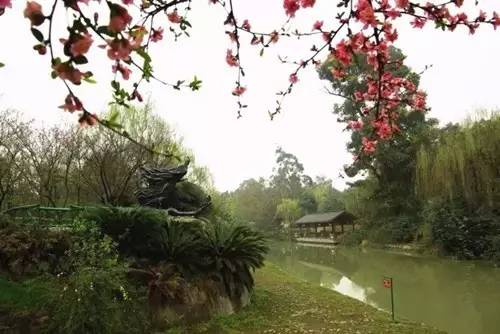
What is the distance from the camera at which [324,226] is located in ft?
116

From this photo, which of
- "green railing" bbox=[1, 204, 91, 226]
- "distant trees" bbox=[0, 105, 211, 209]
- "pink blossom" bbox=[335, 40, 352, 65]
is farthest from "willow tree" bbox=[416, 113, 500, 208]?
"pink blossom" bbox=[335, 40, 352, 65]

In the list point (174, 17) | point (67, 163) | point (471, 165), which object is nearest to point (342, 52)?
point (174, 17)

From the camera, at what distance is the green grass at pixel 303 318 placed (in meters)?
6.06

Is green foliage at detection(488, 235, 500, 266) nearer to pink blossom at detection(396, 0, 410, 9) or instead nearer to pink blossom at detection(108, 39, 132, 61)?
pink blossom at detection(396, 0, 410, 9)

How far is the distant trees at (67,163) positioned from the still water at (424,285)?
6.94 meters

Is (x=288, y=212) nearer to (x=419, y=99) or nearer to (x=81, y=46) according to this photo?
(x=419, y=99)

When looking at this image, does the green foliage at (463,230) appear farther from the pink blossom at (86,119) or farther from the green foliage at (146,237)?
the pink blossom at (86,119)

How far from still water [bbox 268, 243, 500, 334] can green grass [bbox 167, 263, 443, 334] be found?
4.07 ft

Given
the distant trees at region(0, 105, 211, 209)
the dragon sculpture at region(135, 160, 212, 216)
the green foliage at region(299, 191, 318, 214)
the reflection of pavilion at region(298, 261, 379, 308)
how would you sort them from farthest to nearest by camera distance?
the green foliage at region(299, 191, 318, 214)
the distant trees at region(0, 105, 211, 209)
the reflection of pavilion at region(298, 261, 379, 308)
the dragon sculpture at region(135, 160, 212, 216)

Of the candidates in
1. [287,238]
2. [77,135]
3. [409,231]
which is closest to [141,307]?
[77,135]

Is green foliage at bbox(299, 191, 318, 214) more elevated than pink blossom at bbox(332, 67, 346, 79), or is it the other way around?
green foliage at bbox(299, 191, 318, 214)

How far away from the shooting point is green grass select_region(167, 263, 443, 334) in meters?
6.06

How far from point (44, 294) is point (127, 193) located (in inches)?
419

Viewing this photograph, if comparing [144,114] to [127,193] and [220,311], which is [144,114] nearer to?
[127,193]
